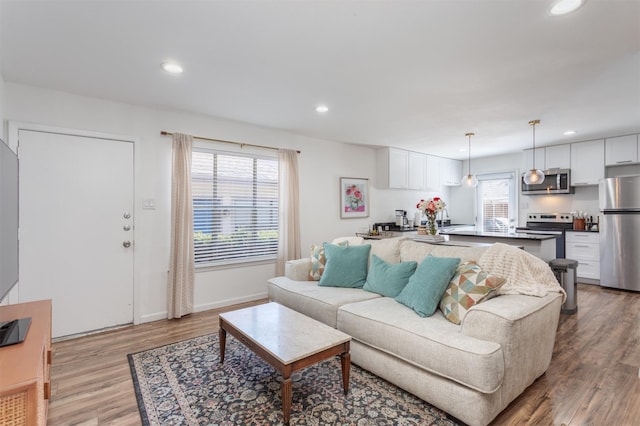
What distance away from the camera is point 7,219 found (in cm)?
184

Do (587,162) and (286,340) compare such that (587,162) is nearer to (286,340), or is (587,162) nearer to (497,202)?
(497,202)

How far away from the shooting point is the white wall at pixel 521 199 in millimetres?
5652

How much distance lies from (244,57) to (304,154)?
253 cm

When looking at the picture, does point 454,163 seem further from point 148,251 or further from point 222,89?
point 148,251

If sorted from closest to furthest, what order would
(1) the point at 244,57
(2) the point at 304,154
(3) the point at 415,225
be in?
(1) the point at 244,57 < (2) the point at 304,154 < (3) the point at 415,225

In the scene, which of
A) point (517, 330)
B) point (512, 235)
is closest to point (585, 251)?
point (512, 235)

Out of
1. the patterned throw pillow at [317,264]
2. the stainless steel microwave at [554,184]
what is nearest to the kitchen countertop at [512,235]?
the patterned throw pillow at [317,264]

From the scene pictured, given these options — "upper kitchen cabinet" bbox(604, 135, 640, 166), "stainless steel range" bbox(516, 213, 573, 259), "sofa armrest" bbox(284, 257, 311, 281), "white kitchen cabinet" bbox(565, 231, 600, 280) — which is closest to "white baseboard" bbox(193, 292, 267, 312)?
"sofa armrest" bbox(284, 257, 311, 281)

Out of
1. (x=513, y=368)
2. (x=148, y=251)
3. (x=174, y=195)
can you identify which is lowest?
(x=513, y=368)

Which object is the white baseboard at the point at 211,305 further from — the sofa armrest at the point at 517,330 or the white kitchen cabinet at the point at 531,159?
the white kitchen cabinet at the point at 531,159

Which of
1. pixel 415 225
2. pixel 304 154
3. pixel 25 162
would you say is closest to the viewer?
pixel 25 162

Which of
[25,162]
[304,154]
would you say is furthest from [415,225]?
[25,162]

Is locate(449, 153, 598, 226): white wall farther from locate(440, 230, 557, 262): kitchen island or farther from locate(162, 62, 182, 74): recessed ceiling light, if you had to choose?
locate(162, 62, 182, 74): recessed ceiling light

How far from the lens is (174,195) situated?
368cm
